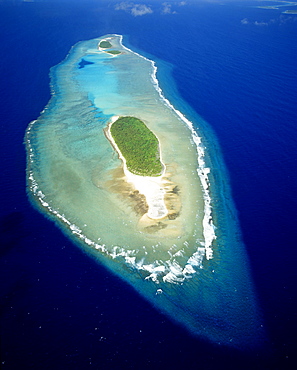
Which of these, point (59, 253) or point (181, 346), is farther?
point (59, 253)

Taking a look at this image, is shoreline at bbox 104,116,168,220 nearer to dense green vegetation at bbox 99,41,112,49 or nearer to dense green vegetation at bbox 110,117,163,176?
dense green vegetation at bbox 110,117,163,176

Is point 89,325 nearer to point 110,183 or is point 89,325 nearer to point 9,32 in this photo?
point 110,183

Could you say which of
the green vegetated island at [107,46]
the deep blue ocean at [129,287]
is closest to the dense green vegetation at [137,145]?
the deep blue ocean at [129,287]

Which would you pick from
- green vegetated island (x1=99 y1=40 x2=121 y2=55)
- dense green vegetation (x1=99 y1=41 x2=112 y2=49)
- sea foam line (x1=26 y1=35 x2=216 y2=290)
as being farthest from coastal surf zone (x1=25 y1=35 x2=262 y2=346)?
dense green vegetation (x1=99 y1=41 x2=112 y2=49)

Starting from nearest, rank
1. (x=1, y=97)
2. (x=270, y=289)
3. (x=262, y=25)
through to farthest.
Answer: (x=270, y=289) → (x=1, y=97) → (x=262, y=25)

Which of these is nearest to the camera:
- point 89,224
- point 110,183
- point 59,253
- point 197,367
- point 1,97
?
point 197,367

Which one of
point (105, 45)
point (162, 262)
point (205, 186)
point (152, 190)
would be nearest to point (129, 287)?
point (162, 262)

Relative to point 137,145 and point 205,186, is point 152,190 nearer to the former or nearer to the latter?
point 205,186

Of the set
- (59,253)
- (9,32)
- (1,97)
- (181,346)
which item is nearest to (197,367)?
(181,346)
